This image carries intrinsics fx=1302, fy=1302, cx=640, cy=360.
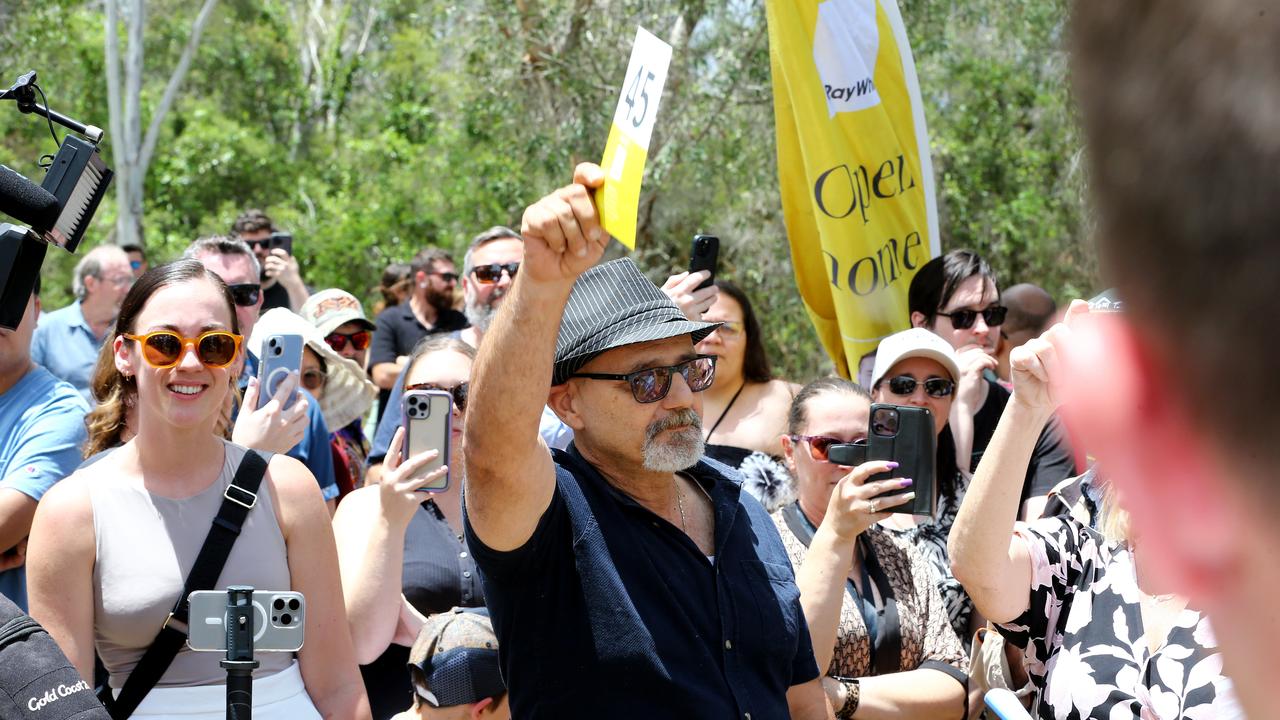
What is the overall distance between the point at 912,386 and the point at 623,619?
227 centimetres

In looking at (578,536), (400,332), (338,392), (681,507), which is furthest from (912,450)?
(400,332)

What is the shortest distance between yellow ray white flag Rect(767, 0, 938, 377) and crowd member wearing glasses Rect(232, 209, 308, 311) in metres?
3.10

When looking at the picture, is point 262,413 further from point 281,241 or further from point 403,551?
point 281,241

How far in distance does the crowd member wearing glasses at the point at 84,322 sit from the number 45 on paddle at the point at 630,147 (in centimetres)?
494

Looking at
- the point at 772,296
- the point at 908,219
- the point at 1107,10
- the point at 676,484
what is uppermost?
the point at 1107,10

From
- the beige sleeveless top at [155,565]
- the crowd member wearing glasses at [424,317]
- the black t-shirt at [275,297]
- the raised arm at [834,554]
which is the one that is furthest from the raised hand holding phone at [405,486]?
the crowd member wearing glasses at [424,317]

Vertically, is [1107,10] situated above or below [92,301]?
above

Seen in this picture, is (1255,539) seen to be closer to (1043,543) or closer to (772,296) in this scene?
(1043,543)

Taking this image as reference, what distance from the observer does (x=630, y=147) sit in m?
2.36

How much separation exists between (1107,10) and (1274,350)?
0.19 metres

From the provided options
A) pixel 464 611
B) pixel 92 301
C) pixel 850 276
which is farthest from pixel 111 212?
pixel 464 611

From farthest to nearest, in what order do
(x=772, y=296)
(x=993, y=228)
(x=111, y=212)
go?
(x=111, y=212) < (x=993, y=228) < (x=772, y=296)

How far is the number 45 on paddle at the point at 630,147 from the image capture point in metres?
2.26

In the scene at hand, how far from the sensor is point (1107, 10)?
655 mm
